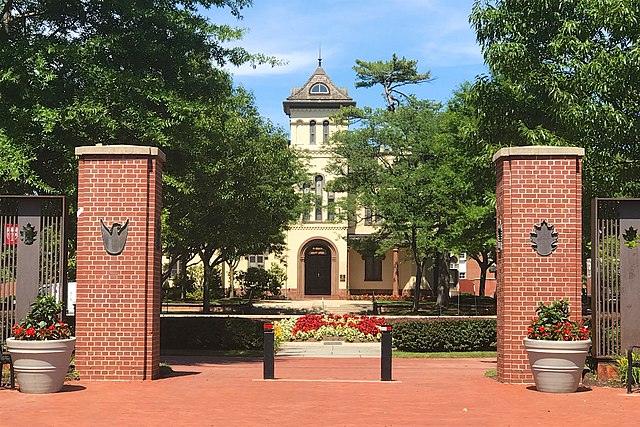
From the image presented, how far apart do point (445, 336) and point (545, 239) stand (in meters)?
9.18

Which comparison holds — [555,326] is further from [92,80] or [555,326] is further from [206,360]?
[92,80]

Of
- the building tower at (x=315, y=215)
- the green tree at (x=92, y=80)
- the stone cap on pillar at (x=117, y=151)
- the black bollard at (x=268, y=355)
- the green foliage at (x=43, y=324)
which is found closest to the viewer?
the green foliage at (x=43, y=324)

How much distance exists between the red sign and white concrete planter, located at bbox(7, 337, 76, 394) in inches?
103

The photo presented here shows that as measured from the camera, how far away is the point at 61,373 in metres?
13.1

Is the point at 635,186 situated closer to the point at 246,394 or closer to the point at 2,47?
the point at 246,394

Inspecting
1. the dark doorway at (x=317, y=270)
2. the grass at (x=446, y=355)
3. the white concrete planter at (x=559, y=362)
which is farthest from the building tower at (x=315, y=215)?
the white concrete planter at (x=559, y=362)

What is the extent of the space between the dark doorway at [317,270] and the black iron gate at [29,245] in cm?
4379

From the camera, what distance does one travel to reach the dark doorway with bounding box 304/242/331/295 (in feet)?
193

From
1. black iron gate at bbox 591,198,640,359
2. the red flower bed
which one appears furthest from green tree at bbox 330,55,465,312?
black iron gate at bbox 591,198,640,359

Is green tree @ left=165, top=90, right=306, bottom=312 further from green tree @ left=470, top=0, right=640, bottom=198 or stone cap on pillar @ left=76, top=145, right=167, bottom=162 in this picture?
stone cap on pillar @ left=76, top=145, right=167, bottom=162

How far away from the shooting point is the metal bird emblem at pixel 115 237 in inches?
576

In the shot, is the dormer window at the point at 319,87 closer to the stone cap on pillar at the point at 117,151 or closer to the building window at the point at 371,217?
the building window at the point at 371,217

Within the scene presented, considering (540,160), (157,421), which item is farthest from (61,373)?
(540,160)

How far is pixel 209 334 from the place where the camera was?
2255 centimetres
